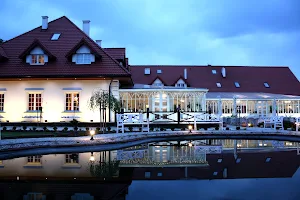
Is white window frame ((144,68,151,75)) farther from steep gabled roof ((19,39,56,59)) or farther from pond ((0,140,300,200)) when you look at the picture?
pond ((0,140,300,200))

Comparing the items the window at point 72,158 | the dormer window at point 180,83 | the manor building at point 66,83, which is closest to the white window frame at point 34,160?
the window at point 72,158

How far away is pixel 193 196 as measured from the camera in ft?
16.8

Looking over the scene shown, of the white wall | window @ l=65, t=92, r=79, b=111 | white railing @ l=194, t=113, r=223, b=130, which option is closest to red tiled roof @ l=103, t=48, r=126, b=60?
the white wall

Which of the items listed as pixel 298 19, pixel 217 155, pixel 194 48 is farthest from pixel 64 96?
pixel 194 48

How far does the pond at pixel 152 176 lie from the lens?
5266 millimetres

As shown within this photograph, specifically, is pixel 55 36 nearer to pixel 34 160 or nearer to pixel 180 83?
pixel 180 83

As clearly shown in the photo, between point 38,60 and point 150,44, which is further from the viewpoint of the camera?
point 150,44

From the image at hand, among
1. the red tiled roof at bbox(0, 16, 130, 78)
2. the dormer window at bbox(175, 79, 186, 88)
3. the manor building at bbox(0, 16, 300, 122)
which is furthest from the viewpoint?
the dormer window at bbox(175, 79, 186, 88)

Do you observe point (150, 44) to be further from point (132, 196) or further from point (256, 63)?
point (132, 196)

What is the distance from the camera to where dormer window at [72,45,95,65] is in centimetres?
2042

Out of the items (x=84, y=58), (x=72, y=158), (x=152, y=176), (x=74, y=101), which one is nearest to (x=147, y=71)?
(x=84, y=58)

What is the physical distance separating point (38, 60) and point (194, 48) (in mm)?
80840

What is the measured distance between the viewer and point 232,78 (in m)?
34.2

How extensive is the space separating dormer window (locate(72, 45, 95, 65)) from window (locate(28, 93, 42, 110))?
348 centimetres
